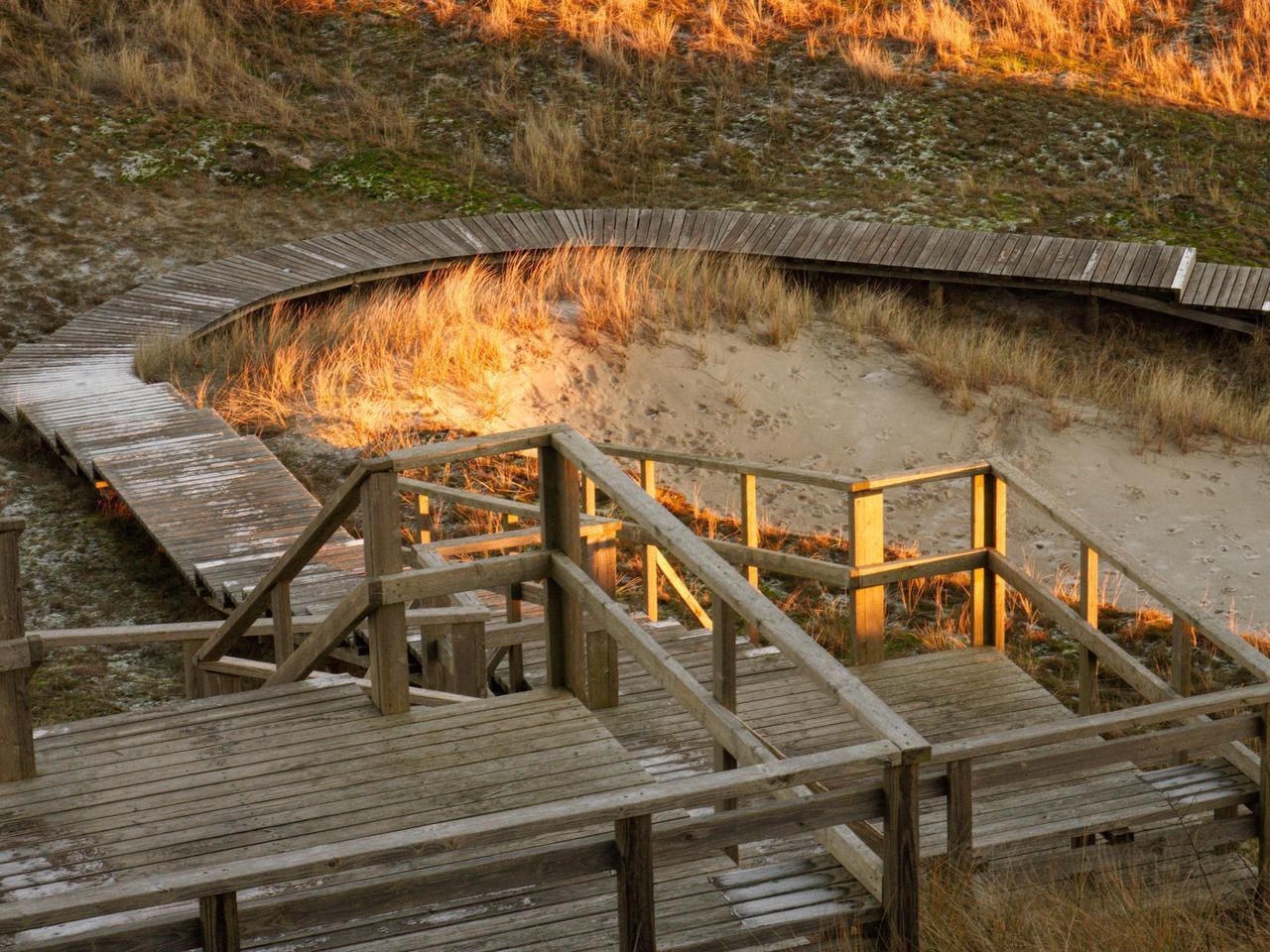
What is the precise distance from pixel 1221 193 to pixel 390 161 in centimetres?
947

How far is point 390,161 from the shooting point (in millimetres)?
18469

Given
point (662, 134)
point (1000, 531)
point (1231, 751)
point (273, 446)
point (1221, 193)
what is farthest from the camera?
point (662, 134)

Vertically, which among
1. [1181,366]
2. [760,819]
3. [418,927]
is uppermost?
[760,819]

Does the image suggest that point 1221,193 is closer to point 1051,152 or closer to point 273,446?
point 1051,152

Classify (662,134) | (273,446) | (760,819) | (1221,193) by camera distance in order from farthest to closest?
1. (662,134)
2. (1221,193)
3. (273,446)
4. (760,819)

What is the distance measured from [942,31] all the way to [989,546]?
50.1ft

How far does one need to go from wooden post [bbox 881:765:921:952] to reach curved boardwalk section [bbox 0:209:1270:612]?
231 inches

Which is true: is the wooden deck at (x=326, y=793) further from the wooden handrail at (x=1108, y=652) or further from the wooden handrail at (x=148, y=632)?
the wooden handrail at (x=1108, y=652)

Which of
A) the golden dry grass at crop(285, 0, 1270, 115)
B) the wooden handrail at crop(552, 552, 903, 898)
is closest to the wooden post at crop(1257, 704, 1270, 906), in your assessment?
the wooden handrail at crop(552, 552, 903, 898)

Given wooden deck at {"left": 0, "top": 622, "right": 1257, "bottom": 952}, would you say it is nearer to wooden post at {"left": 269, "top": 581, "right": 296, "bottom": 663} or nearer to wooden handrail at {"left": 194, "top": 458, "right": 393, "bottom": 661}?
wooden handrail at {"left": 194, "top": 458, "right": 393, "bottom": 661}

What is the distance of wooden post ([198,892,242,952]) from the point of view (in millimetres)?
2932

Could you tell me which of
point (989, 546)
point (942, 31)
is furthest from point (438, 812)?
point (942, 31)

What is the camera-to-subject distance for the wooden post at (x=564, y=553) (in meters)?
4.66

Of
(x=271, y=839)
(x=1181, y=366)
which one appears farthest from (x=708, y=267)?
(x=271, y=839)
